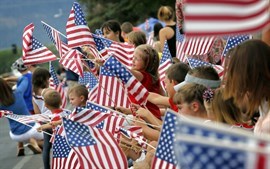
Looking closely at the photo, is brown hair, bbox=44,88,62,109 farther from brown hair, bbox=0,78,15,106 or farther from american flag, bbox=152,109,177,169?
american flag, bbox=152,109,177,169

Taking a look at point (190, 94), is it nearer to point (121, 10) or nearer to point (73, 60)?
point (73, 60)

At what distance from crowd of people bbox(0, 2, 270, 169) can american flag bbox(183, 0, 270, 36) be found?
152cm

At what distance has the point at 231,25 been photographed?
319 centimetres

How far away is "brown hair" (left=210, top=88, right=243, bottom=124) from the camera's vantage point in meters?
5.77

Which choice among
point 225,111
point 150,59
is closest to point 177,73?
point 150,59

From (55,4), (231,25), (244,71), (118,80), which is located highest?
(231,25)

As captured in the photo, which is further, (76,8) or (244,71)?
(76,8)

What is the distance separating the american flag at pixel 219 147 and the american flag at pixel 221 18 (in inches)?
14.8

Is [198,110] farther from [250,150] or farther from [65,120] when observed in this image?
[250,150]

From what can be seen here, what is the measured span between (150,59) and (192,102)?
8.45 feet

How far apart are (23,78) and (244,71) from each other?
1131 cm

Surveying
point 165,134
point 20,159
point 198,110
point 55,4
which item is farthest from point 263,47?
point 55,4

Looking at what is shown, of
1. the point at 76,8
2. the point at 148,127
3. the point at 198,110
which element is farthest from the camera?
the point at 76,8

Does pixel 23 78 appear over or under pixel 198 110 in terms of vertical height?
under
